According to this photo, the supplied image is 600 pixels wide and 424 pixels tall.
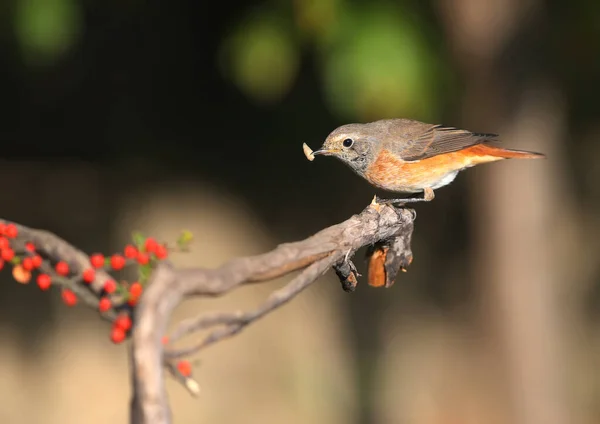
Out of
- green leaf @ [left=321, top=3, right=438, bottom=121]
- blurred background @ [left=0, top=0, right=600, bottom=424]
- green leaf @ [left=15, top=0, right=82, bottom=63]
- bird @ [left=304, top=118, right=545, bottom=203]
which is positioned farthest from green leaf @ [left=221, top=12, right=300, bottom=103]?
bird @ [left=304, top=118, right=545, bottom=203]

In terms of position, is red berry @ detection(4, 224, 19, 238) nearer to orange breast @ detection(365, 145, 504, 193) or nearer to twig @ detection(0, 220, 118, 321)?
twig @ detection(0, 220, 118, 321)

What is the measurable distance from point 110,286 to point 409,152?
7.88ft

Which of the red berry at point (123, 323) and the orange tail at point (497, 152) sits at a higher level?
the orange tail at point (497, 152)

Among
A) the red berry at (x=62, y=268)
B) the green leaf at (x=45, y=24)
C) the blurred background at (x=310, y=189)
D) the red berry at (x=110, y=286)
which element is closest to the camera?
the red berry at (x=110, y=286)

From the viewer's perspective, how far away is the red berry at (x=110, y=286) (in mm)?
1938

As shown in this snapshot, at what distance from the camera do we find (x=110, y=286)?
195 centimetres

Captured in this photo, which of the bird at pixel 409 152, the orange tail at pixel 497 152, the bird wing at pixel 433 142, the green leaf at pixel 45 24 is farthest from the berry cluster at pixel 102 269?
the green leaf at pixel 45 24

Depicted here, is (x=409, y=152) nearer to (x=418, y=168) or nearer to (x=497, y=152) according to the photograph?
(x=418, y=168)

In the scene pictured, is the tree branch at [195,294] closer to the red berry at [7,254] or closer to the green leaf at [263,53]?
the red berry at [7,254]

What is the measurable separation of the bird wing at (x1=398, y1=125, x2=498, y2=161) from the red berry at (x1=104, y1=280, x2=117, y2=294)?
230cm

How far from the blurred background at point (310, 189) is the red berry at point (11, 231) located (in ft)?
17.2

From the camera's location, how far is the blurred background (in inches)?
313

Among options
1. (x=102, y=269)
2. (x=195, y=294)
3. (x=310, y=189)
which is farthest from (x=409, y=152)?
(x=310, y=189)

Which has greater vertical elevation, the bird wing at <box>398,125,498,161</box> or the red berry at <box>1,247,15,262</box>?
the bird wing at <box>398,125,498,161</box>
